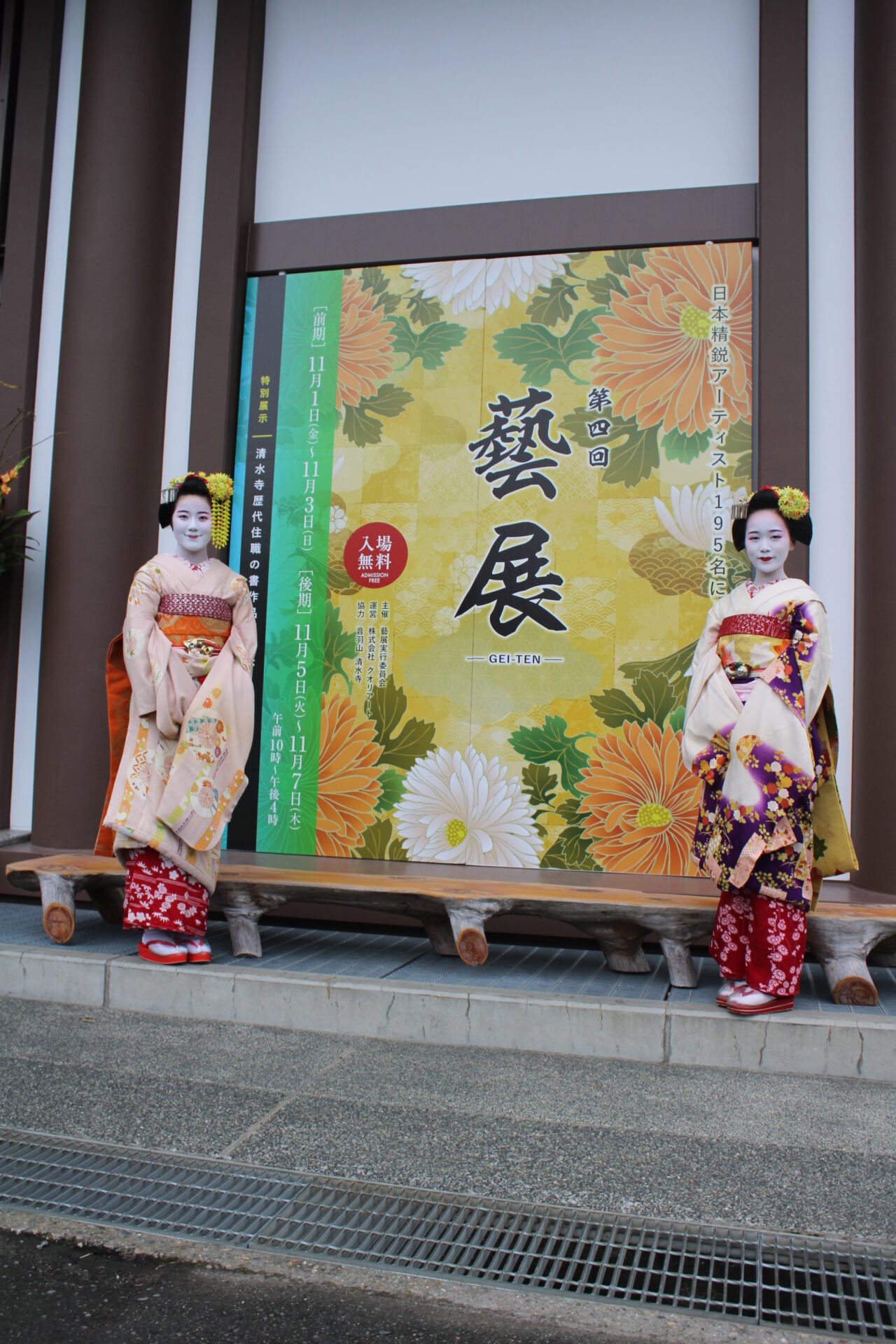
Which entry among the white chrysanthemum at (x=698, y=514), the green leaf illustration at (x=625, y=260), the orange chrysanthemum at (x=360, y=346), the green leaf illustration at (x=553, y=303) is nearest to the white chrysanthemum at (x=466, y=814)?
the white chrysanthemum at (x=698, y=514)

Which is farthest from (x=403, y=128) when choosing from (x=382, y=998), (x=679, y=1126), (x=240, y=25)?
(x=679, y=1126)

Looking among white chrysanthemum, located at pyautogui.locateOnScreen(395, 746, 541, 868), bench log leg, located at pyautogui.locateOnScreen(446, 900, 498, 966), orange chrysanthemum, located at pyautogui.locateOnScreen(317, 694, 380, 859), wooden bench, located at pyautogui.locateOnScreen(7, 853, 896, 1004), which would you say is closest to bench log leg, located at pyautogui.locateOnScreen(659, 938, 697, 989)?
wooden bench, located at pyautogui.locateOnScreen(7, 853, 896, 1004)

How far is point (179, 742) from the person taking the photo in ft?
14.0

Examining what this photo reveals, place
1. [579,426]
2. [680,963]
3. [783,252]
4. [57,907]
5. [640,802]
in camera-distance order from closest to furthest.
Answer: [680,963] < [57,907] < [783,252] < [640,802] < [579,426]

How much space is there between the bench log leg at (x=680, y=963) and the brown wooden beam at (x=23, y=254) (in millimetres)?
4031

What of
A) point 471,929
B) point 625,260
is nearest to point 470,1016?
point 471,929

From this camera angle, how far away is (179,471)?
605 centimetres

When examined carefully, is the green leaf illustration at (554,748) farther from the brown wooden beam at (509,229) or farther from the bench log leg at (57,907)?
the brown wooden beam at (509,229)

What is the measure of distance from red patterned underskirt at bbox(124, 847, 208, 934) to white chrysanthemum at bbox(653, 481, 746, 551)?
10.1 feet

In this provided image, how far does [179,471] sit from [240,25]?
273cm

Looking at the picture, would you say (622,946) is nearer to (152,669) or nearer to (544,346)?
(152,669)

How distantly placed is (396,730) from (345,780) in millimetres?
411

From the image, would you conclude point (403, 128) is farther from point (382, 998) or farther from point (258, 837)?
point (382, 998)

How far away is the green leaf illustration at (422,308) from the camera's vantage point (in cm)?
587
